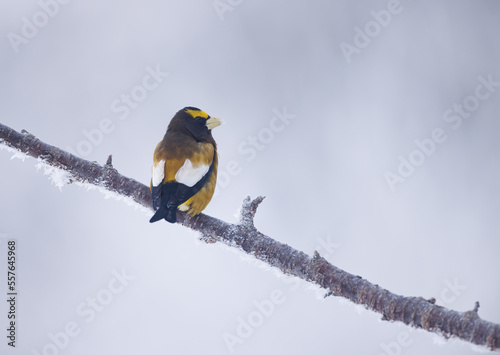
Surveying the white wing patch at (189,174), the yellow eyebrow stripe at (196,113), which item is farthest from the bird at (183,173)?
the yellow eyebrow stripe at (196,113)

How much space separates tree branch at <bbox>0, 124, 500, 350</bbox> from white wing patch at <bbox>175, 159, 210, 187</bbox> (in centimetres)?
26

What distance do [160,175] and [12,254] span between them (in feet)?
8.18

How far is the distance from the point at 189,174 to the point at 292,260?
3.34 feet

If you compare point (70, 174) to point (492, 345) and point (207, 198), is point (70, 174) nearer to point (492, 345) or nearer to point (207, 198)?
point (207, 198)

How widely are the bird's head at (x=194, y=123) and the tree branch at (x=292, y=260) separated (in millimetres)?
682

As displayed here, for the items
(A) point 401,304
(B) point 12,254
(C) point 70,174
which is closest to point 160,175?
(C) point 70,174

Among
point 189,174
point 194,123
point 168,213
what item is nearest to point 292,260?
point 168,213

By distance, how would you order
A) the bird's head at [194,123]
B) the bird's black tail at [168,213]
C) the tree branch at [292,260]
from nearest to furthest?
the tree branch at [292,260] < the bird's black tail at [168,213] < the bird's head at [194,123]

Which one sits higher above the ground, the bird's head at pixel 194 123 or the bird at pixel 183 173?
the bird's head at pixel 194 123

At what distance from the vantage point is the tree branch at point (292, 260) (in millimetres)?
2057

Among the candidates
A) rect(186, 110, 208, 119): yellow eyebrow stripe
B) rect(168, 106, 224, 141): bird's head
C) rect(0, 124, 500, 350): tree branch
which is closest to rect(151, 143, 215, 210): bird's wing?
rect(0, 124, 500, 350): tree branch

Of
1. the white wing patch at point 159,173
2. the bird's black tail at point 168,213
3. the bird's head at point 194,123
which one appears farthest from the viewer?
the bird's head at point 194,123

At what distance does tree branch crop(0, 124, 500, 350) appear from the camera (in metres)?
2.06

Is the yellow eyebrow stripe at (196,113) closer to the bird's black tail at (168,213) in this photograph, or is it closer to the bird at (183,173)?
the bird at (183,173)
